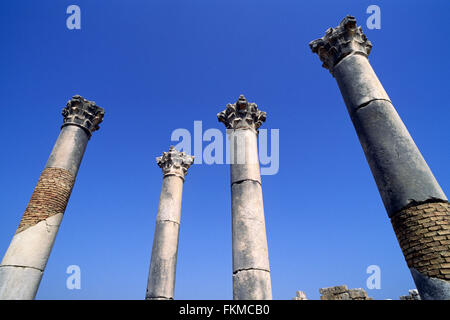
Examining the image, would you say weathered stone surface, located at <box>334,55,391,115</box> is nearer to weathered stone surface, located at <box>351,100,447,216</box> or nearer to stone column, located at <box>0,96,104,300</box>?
weathered stone surface, located at <box>351,100,447,216</box>

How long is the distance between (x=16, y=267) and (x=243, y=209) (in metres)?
6.77

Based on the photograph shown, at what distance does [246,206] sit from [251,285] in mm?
2191

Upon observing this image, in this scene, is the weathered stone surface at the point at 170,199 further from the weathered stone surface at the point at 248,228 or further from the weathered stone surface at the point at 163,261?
the weathered stone surface at the point at 248,228

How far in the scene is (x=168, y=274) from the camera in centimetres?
1124

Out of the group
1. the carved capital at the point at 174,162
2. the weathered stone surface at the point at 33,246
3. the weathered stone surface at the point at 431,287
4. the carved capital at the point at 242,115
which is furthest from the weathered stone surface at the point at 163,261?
the weathered stone surface at the point at 431,287

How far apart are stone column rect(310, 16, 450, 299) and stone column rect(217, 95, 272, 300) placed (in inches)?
133

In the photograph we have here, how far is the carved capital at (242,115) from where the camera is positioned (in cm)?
1009

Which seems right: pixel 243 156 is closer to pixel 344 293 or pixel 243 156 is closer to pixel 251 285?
pixel 251 285

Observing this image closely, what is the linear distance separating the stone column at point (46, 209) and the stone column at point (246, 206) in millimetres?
5666

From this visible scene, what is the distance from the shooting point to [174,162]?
14.3 meters

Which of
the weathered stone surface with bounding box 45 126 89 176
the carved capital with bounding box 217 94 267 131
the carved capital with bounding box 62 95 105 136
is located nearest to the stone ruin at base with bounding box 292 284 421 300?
the carved capital with bounding box 217 94 267 131
